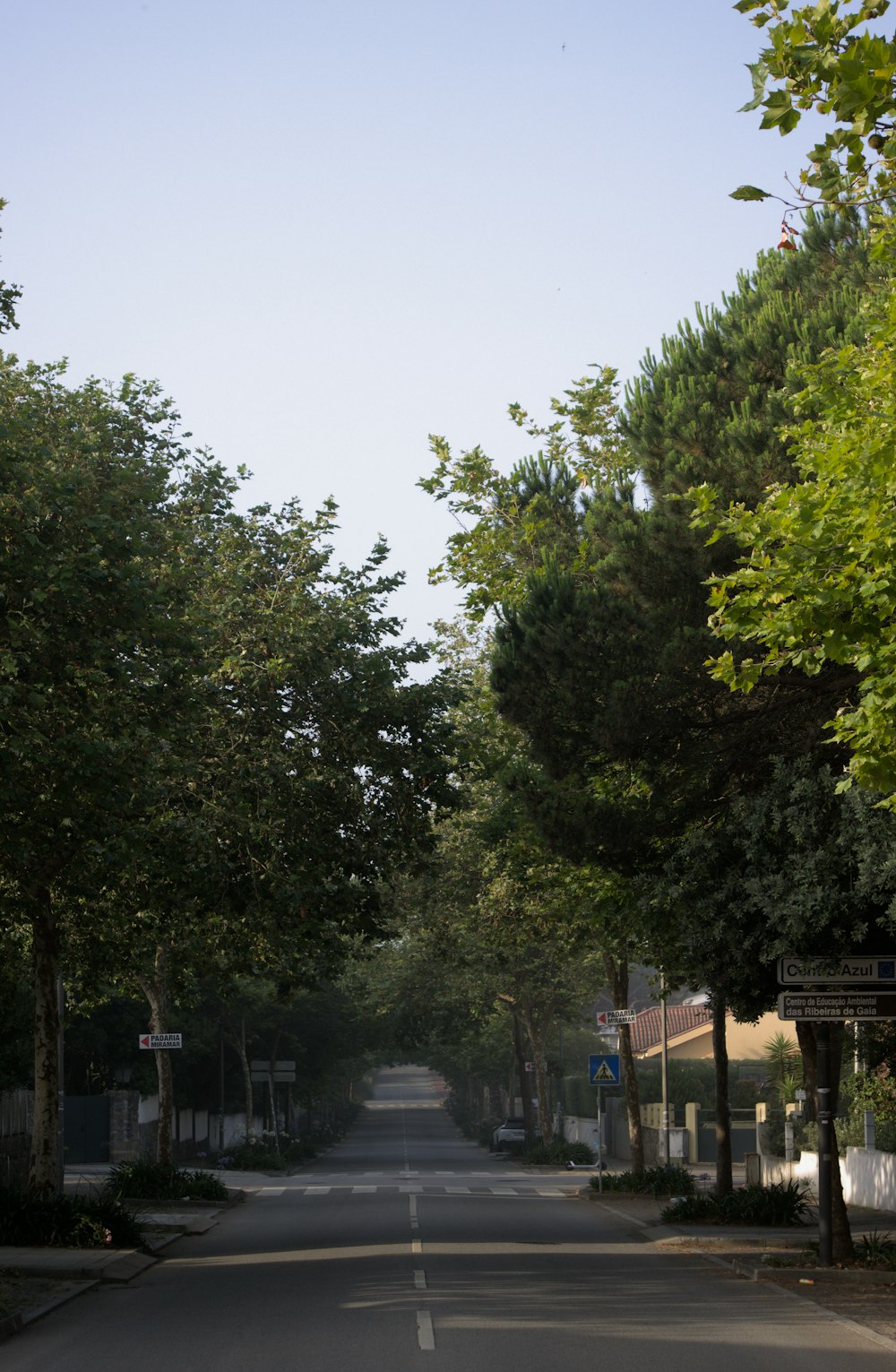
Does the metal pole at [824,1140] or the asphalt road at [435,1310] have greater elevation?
the metal pole at [824,1140]

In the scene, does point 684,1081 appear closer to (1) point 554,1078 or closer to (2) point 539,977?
(2) point 539,977

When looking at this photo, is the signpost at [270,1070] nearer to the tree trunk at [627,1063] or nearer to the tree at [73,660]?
the tree trunk at [627,1063]

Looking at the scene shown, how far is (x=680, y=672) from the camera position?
1653cm

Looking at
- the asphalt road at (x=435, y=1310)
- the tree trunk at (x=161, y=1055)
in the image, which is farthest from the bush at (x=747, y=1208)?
the tree trunk at (x=161, y=1055)

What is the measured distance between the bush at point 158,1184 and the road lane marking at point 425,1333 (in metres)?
14.9

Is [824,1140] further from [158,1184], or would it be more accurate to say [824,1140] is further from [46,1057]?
[158,1184]

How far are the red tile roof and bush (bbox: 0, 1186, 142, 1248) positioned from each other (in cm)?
4935

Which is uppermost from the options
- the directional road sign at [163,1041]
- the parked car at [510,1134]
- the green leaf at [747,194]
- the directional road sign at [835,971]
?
the green leaf at [747,194]

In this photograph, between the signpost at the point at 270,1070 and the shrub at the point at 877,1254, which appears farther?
the signpost at the point at 270,1070

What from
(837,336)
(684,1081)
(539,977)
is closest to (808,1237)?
(837,336)

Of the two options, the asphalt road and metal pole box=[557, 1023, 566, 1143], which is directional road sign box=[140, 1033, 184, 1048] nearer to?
the asphalt road

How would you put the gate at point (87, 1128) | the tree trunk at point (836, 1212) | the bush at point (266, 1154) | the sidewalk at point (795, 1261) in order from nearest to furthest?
the sidewalk at point (795, 1261), the tree trunk at point (836, 1212), the gate at point (87, 1128), the bush at point (266, 1154)

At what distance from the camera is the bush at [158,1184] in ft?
94.3

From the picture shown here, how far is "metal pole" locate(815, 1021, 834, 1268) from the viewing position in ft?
55.1
